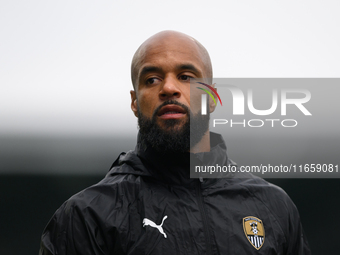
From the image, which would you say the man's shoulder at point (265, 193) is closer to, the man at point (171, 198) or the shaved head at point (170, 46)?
the man at point (171, 198)

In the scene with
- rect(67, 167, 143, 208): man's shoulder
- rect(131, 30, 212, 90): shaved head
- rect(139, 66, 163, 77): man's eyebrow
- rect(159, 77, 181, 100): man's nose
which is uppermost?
rect(131, 30, 212, 90): shaved head

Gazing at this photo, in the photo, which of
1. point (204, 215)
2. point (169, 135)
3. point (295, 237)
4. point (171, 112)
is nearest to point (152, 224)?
point (204, 215)

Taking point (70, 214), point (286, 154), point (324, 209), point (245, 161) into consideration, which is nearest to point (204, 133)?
point (70, 214)

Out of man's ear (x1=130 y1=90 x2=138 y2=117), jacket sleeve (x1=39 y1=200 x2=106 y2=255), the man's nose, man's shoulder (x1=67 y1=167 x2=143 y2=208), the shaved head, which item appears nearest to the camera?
jacket sleeve (x1=39 y1=200 x2=106 y2=255)

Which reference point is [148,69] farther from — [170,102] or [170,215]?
[170,215]

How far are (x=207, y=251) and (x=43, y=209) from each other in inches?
264

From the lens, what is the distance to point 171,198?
1425 millimetres

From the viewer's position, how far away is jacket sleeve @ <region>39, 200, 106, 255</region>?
4.10ft

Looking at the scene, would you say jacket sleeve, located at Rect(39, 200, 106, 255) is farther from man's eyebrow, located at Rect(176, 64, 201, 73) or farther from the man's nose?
man's eyebrow, located at Rect(176, 64, 201, 73)

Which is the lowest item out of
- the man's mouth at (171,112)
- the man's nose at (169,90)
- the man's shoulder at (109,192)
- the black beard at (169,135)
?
the man's shoulder at (109,192)

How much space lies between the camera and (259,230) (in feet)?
4.65

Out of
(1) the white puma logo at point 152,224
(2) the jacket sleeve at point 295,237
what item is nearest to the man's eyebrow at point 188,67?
(1) the white puma logo at point 152,224

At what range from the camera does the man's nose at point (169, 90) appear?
1495 millimetres

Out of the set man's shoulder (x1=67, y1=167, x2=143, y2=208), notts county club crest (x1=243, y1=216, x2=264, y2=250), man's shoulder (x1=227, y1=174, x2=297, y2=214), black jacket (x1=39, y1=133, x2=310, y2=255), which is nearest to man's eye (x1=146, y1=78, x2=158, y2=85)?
black jacket (x1=39, y1=133, x2=310, y2=255)
